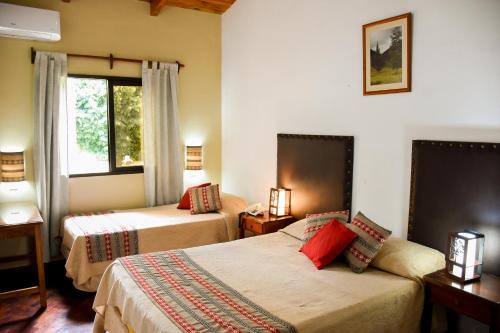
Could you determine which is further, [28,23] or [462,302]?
[28,23]

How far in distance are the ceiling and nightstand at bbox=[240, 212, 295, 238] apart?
7.96 feet

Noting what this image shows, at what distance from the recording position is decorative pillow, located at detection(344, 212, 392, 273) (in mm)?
2408

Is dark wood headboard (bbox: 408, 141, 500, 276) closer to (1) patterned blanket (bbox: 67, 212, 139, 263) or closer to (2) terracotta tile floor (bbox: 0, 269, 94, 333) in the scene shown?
(1) patterned blanket (bbox: 67, 212, 139, 263)

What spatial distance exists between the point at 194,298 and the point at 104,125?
2.75 meters

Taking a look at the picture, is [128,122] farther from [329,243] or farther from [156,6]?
[329,243]

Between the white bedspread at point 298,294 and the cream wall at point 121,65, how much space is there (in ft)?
6.08

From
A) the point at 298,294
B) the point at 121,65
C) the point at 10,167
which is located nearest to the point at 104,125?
the point at 121,65

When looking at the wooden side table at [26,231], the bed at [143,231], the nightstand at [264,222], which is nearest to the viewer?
the wooden side table at [26,231]

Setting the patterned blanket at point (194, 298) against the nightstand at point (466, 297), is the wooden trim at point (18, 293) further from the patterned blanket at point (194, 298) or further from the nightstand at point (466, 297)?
the nightstand at point (466, 297)

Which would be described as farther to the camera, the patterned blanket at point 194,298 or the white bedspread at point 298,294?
the white bedspread at point 298,294

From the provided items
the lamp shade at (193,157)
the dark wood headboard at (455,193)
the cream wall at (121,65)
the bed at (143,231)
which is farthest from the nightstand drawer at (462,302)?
the cream wall at (121,65)

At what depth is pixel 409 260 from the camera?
2.31m

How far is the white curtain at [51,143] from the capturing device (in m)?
3.68

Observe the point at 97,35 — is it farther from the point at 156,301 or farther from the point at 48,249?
the point at 156,301
